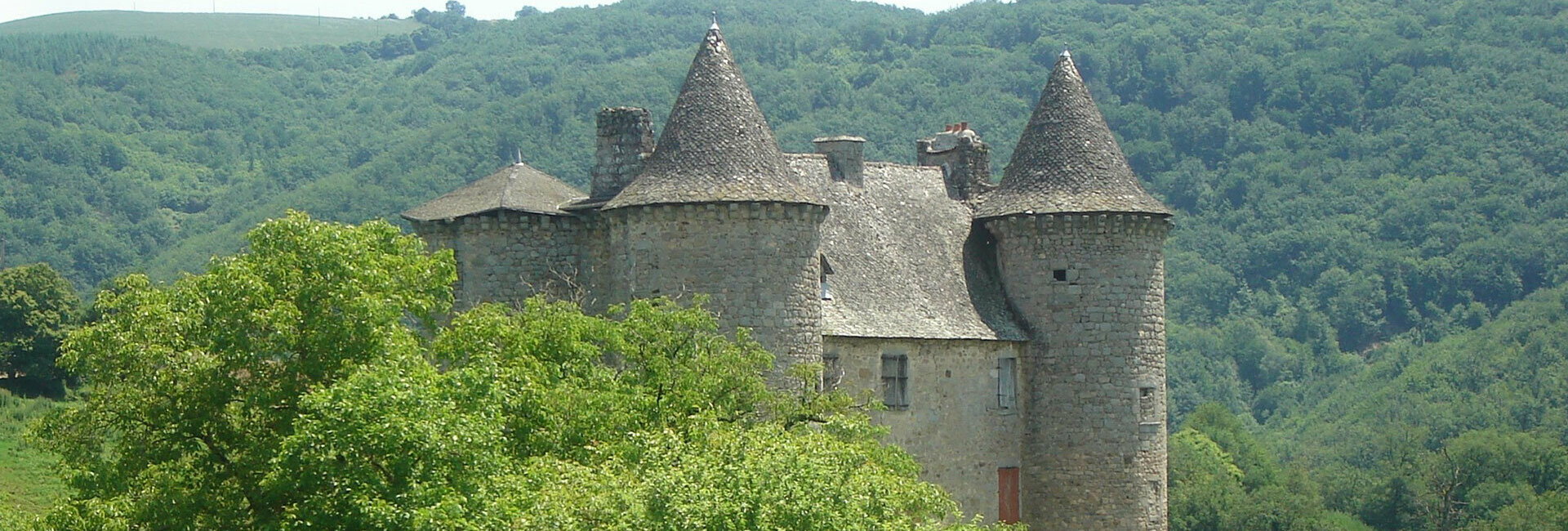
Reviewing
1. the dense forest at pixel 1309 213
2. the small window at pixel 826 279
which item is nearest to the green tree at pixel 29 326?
the small window at pixel 826 279

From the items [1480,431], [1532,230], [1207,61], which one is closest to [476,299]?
[1480,431]

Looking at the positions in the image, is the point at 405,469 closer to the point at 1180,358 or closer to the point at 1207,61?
the point at 1180,358

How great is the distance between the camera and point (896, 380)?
48.3 meters

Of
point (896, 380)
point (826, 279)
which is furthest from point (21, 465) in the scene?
point (896, 380)

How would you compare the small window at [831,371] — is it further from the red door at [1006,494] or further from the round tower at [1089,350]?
the round tower at [1089,350]

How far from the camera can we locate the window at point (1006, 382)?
50.5m

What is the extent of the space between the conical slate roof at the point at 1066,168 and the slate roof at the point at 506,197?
984cm

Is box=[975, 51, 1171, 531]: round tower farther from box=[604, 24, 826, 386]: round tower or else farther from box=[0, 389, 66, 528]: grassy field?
box=[0, 389, 66, 528]: grassy field

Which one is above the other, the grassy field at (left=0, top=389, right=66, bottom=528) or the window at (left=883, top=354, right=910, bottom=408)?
the window at (left=883, top=354, right=910, bottom=408)

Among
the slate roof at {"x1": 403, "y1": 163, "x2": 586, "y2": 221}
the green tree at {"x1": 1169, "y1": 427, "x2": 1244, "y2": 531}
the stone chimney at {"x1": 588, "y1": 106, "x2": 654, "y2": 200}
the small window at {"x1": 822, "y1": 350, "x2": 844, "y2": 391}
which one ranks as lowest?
the green tree at {"x1": 1169, "y1": 427, "x2": 1244, "y2": 531}

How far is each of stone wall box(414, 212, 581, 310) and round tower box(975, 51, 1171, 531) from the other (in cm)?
1066

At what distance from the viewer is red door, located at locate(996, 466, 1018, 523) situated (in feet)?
166

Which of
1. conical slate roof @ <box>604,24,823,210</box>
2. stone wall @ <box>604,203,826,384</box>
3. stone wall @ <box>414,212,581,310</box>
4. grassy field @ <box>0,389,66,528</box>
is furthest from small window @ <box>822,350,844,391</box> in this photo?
grassy field @ <box>0,389,66,528</box>

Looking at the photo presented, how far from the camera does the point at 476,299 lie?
46.3 m
